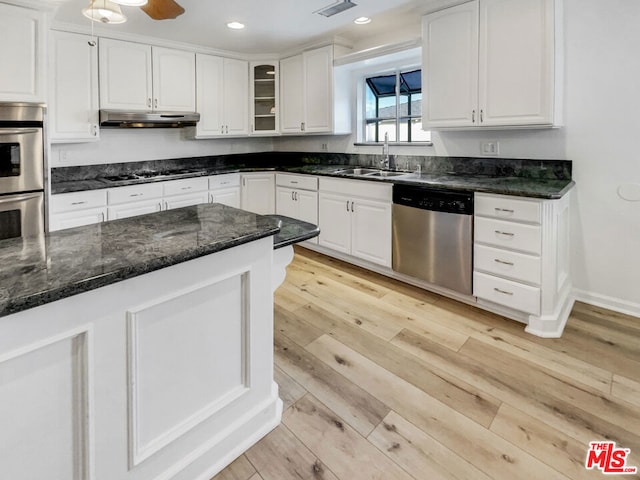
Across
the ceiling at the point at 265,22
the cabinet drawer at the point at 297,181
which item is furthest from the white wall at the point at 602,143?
the cabinet drawer at the point at 297,181

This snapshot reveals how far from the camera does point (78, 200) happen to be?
11.4 ft

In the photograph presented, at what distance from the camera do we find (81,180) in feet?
13.0

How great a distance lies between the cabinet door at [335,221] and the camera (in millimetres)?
3858

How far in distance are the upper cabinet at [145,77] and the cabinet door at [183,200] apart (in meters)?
0.95

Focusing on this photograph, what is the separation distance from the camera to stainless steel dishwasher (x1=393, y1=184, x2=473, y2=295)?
112 inches

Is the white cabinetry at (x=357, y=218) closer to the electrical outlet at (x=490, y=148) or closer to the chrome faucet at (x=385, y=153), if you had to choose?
the chrome faucet at (x=385, y=153)

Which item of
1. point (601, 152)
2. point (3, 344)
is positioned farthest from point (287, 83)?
point (3, 344)

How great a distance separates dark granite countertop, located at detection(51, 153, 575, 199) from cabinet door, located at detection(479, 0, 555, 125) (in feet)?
1.47

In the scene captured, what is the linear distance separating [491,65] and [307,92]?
2.20 meters

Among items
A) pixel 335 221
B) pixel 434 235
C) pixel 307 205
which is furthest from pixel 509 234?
pixel 307 205

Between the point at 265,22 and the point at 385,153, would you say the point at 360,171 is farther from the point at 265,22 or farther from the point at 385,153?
the point at 265,22

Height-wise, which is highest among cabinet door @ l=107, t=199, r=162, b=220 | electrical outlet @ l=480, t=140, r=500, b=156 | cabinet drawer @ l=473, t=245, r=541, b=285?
electrical outlet @ l=480, t=140, r=500, b=156

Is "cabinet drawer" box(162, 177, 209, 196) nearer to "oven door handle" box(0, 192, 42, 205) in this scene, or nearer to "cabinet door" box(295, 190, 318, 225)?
"cabinet door" box(295, 190, 318, 225)

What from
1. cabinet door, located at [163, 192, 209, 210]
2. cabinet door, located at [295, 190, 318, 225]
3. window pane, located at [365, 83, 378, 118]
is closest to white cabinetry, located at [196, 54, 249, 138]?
cabinet door, located at [163, 192, 209, 210]
